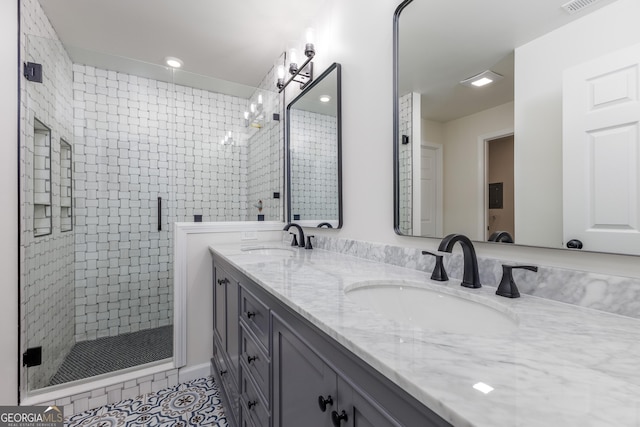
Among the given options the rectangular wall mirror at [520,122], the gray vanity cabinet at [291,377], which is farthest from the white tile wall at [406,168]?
the gray vanity cabinet at [291,377]

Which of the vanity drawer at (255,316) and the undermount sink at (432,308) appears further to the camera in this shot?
the vanity drawer at (255,316)

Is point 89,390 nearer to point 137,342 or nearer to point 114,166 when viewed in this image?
point 137,342

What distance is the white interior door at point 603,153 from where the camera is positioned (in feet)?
2.06

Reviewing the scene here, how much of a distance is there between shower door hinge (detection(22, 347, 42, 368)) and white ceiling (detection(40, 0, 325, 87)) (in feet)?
6.72

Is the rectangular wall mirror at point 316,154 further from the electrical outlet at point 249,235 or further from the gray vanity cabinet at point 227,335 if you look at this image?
the gray vanity cabinet at point 227,335

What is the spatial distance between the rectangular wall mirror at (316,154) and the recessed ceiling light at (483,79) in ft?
2.58

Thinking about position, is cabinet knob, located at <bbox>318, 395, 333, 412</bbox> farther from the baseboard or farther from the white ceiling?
the white ceiling

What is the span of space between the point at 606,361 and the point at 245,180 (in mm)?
2530

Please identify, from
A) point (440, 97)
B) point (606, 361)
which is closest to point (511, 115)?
point (440, 97)

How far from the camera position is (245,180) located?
263 cm

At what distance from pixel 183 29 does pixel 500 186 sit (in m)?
2.35

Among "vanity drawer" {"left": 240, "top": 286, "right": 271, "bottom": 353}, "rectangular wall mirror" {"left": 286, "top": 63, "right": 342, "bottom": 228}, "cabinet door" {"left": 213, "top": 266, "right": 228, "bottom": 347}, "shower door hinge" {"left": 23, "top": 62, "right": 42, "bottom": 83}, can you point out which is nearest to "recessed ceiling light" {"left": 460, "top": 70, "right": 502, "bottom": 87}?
"rectangular wall mirror" {"left": 286, "top": 63, "right": 342, "bottom": 228}

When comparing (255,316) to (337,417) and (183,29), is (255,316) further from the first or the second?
(183,29)

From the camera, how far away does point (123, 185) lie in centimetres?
230
